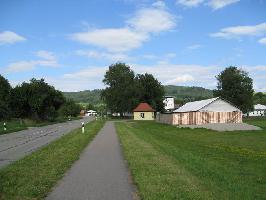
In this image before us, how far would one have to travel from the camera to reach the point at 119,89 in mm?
115375

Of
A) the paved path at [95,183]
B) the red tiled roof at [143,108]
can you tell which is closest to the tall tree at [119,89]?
the red tiled roof at [143,108]

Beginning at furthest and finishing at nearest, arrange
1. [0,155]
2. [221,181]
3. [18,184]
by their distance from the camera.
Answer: [0,155], [221,181], [18,184]

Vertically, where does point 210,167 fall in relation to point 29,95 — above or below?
below

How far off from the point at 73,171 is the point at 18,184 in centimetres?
280

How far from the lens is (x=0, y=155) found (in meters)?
18.8

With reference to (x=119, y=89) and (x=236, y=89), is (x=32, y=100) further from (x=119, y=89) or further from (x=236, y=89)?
(x=236, y=89)

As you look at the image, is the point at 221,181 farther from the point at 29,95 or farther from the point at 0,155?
the point at 29,95

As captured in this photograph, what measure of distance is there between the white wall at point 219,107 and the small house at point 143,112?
161ft

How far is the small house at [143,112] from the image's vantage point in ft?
358

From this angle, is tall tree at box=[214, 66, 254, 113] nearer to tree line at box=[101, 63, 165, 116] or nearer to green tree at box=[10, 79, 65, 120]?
tree line at box=[101, 63, 165, 116]

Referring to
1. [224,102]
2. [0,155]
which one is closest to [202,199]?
[0,155]

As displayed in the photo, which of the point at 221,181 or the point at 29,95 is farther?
the point at 29,95

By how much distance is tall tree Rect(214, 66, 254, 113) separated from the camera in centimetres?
10712

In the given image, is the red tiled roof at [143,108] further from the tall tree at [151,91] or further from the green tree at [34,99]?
the green tree at [34,99]
